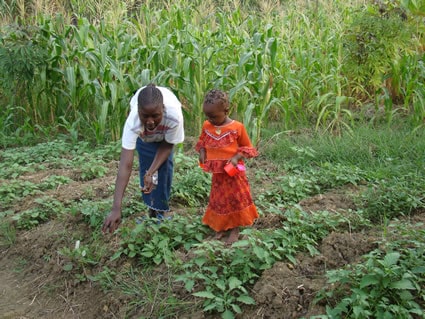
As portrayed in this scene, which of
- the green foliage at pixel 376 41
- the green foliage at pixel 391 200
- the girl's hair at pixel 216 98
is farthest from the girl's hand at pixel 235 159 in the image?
the green foliage at pixel 376 41

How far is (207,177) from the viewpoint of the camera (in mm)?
4258

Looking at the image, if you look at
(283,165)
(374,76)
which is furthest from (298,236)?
(374,76)

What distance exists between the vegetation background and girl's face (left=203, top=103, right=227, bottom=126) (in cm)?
74

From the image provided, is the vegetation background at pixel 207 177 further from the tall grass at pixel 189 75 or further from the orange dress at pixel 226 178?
the orange dress at pixel 226 178

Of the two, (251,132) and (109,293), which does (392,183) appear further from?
(109,293)

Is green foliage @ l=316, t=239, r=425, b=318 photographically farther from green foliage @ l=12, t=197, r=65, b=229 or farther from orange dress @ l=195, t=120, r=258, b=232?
green foliage @ l=12, t=197, r=65, b=229

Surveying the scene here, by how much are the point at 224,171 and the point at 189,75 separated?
280cm

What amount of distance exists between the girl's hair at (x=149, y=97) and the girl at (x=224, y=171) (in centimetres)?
32

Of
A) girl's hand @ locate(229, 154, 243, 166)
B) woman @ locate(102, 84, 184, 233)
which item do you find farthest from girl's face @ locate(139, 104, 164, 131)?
girl's hand @ locate(229, 154, 243, 166)

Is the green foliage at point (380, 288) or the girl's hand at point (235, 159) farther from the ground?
the girl's hand at point (235, 159)

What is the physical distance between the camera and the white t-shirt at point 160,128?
314cm

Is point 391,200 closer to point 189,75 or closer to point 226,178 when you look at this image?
point 226,178

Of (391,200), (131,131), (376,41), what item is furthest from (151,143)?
(376,41)

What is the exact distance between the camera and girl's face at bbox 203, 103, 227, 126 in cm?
300
